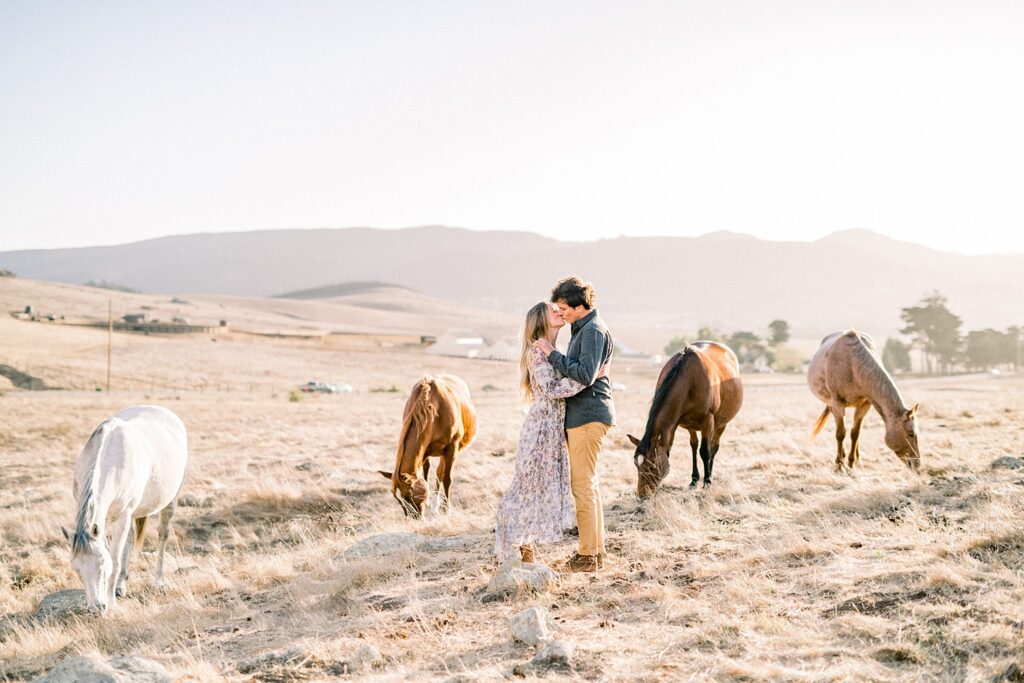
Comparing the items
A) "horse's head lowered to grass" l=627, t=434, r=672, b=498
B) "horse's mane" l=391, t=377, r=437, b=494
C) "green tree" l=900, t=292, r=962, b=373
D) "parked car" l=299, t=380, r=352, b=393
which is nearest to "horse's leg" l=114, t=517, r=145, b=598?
"horse's mane" l=391, t=377, r=437, b=494

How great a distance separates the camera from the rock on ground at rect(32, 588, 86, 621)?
654 centimetres

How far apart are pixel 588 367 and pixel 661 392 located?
333 centimetres

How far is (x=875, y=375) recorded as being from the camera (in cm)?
989

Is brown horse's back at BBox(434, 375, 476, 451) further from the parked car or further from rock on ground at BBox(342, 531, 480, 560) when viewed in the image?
the parked car

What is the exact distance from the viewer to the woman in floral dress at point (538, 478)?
6.07 meters

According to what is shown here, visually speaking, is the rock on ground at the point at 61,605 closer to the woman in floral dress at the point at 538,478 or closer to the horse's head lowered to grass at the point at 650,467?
the woman in floral dress at the point at 538,478

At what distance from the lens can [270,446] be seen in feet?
57.5

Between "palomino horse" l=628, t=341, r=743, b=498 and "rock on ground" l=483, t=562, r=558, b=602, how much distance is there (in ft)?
8.53

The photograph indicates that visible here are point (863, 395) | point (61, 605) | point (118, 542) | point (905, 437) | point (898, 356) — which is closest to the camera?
point (61, 605)

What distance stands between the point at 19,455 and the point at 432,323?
137606mm

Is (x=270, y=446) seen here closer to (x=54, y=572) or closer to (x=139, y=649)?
(x=54, y=572)

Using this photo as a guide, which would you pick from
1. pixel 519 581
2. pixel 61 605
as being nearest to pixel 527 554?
pixel 519 581

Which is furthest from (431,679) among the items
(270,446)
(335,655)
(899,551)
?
(270,446)

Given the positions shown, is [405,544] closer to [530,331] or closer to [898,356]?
[530,331]
